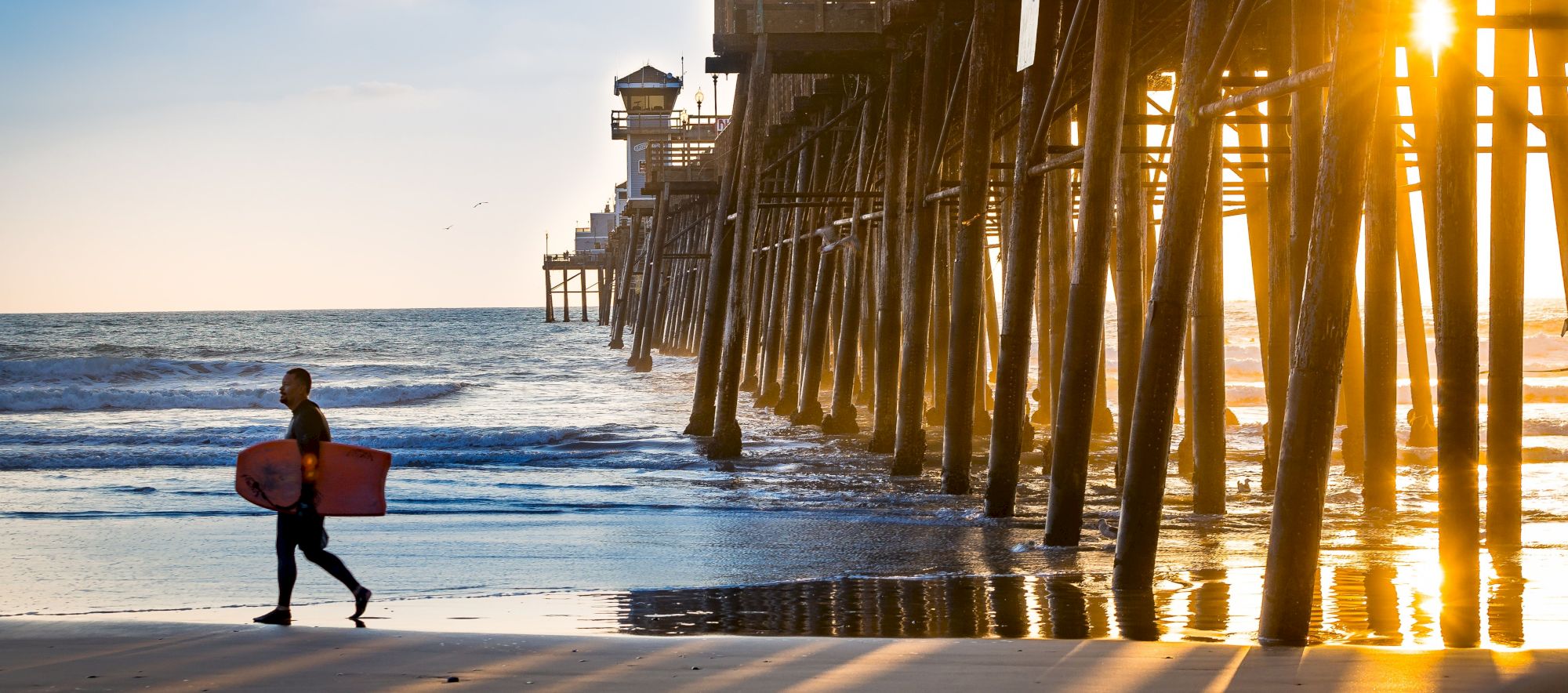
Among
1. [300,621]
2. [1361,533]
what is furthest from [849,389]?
[300,621]

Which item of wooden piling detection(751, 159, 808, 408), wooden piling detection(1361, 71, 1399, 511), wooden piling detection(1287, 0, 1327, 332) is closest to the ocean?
wooden piling detection(751, 159, 808, 408)

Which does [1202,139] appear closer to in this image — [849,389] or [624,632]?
[624,632]

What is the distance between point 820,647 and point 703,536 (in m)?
3.49

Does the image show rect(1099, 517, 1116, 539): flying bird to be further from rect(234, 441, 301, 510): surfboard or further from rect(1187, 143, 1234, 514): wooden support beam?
rect(234, 441, 301, 510): surfboard

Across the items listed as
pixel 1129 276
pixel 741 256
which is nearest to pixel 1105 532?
pixel 1129 276

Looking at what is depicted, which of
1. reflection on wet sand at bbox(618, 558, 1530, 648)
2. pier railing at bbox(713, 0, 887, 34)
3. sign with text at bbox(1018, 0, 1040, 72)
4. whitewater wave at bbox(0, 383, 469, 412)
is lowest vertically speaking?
whitewater wave at bbox(0, 383, 469, 412)

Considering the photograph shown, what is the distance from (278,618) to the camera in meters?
5.34

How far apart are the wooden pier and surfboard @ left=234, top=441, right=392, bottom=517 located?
2.90 meters

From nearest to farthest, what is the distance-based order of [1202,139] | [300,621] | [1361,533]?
[1202,139] → [300,621] → [1361,533]

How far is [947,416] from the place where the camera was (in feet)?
28.0

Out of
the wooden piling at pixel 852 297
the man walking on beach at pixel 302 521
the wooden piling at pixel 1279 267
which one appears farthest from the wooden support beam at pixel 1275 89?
the wooden piling at pixel 852 297

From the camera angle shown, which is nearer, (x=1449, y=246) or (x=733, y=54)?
(x=1449, y=246)

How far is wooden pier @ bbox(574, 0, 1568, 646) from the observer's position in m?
4.55

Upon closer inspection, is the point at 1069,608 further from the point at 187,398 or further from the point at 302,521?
the point at 187,398
